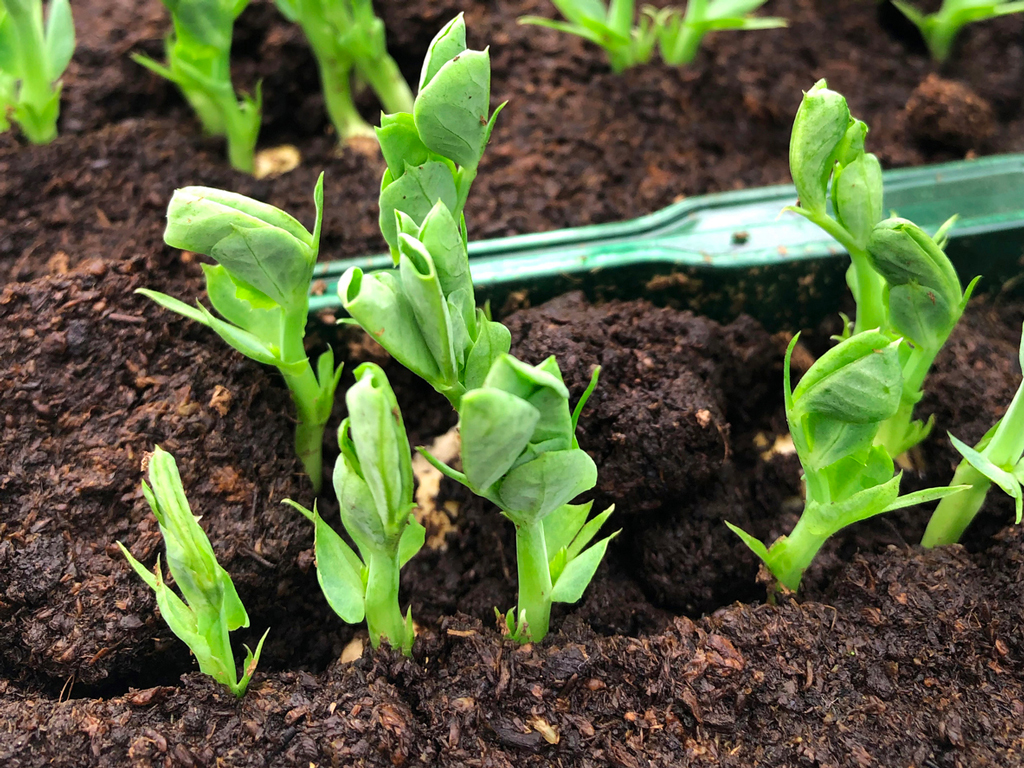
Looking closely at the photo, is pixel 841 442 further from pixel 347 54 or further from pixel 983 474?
pixel 347 54

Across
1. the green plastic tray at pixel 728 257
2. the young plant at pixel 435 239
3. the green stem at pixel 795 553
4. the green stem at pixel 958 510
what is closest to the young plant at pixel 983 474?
the green stem at pixel 958 510

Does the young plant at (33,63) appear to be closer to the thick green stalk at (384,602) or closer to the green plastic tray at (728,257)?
the green plastic tray at (728,257)

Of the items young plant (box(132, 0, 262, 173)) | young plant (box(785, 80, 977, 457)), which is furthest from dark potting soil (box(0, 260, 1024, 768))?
young plant (box(132, 0, 262, 173))

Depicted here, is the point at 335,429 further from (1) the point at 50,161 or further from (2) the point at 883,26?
(2) the point at 883,26

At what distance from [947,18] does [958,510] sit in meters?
1.13

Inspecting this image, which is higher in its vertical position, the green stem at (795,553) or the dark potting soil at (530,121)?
the dark potting soil at (530,121)

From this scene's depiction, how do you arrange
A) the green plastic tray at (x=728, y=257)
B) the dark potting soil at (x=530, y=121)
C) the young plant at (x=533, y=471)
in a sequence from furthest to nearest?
the dark potting soil at (x=530, y=121), the green plastic tray at (x=728, y=257), the young plant at (x=533, y=471)

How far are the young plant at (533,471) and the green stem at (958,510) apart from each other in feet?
1.30

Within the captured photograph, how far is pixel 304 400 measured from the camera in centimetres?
99

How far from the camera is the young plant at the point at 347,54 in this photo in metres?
1.34

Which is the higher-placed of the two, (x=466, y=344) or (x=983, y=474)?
(x=466, y=344)

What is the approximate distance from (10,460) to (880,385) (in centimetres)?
90

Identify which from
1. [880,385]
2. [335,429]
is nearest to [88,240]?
[335,429]

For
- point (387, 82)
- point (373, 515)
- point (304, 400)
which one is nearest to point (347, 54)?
point (387, 82)
